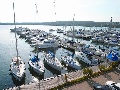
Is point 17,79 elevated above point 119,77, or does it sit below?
below

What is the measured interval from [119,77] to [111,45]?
55.9m

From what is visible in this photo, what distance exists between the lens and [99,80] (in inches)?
1234

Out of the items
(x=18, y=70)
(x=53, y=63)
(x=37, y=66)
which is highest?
(x=53, y=63)

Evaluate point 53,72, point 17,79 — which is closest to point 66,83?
point 17,79

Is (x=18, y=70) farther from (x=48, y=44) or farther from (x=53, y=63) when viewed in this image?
(x=48, y=44)

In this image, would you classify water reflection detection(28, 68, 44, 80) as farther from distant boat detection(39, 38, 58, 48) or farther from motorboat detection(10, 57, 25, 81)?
distant boat detection(39, 38, 58, 48)

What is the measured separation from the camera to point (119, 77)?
1278 inches

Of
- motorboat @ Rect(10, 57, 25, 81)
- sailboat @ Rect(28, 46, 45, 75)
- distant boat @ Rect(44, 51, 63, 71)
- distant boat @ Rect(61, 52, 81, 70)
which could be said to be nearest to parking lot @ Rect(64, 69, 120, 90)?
distant boat @ Rect(61, 52, 81, 70)

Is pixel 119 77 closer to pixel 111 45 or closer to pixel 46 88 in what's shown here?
pixel 46 88

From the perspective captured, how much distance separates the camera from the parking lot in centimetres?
2859

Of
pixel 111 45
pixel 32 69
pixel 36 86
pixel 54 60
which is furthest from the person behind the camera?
pixel 111 45

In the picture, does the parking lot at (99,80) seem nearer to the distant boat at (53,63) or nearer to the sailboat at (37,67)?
the distant boat at (53,63)

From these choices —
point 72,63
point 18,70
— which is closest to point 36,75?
point 18,70

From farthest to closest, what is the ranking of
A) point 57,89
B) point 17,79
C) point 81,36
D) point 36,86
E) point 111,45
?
point 81,36
point 111,45
point 17,79
point 36,86
point 57,89
